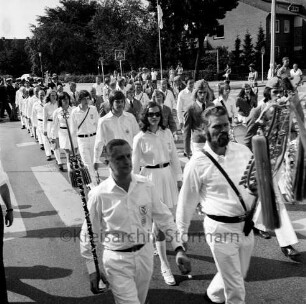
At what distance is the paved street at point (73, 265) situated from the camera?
4535 mm

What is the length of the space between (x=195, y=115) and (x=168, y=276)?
300cm

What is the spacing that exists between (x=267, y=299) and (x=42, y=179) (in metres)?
6.95

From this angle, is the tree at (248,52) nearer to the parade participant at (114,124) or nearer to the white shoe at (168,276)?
the parade participant at (114,124)

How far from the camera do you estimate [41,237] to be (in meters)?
6.41

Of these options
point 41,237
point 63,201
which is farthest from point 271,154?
point 63,201

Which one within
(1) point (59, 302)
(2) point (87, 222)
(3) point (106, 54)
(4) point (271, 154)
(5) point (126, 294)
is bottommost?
(1) point (59, 302)

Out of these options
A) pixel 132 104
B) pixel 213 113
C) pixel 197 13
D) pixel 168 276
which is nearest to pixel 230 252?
pixel 213 113

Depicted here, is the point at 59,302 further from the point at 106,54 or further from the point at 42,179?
the point at 106,54

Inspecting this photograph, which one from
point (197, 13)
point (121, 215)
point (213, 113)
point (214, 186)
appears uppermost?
point (197, 13)

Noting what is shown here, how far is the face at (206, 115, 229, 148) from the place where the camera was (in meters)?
3.57

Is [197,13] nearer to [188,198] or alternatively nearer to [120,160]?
Answer: [188,198]

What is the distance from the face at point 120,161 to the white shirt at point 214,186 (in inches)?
23.2

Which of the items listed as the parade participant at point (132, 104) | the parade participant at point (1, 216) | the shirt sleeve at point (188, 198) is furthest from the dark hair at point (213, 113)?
the parade participant at point (132, 104)

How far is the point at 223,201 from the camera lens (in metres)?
3.54
